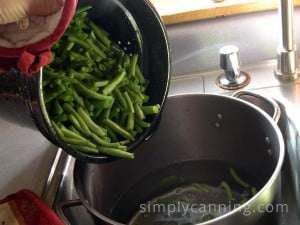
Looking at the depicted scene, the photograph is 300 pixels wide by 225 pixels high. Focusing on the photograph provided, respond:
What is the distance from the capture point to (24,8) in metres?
0.48

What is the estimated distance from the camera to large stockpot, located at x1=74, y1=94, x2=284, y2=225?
77cm

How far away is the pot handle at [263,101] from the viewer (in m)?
0.78

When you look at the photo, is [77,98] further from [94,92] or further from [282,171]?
[282,171]

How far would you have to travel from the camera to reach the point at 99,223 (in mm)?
623

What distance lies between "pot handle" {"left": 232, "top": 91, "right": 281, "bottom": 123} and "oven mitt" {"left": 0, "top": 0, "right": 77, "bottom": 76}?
39 cm

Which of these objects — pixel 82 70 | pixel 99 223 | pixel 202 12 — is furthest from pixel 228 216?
pixel 202 12

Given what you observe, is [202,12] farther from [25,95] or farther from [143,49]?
[25,95]

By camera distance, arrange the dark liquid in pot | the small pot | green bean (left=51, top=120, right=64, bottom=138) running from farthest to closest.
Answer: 1. the dark liquid in pot
2. the small pot
3. green bean (left=51, top=120, right=64, bottom=138)

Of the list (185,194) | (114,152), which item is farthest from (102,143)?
(185,194)

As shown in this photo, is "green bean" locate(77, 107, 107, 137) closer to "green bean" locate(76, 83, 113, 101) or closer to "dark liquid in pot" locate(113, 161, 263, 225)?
"green bean" locate(76, 83, 113, 101)

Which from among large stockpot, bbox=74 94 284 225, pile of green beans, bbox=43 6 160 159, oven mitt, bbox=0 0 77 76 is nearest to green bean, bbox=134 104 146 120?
pile of green beans, bbox=43 6 160 159

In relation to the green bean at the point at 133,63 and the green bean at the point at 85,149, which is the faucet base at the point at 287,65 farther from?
the green bean at the point at 85,149

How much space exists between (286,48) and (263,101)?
0.31ft

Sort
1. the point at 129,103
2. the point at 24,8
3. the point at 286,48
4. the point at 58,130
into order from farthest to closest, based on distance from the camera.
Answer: the point at 286,48, the point at 129,103, the point at 58,130, the point at 24,8
